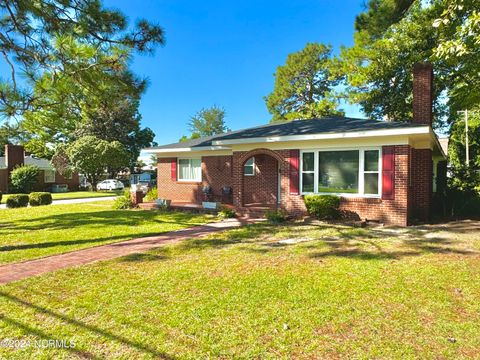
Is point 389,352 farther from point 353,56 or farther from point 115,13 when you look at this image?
point 353,56

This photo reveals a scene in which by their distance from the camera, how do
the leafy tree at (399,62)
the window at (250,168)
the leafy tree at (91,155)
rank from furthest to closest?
the leafy tree at (91,155) → the leafy tree at (399,62) → the window at (250,168)

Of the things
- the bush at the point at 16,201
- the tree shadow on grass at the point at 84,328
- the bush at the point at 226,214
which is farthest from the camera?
the bush at the point at 16,201

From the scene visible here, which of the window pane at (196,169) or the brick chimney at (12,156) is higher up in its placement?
the brick chimney at (12,156)

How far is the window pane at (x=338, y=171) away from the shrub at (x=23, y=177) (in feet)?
90.6

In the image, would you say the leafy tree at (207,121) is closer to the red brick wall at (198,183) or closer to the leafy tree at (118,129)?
the leafy tree at (118,129)

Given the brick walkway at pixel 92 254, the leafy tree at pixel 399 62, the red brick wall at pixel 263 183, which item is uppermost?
the leafy tree at pixel 399 62

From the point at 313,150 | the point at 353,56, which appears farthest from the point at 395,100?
the point at 313,150

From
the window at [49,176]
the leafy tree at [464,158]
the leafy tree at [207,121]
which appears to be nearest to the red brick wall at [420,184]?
the leafy tree at [464,158]

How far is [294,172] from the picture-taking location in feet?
37.0

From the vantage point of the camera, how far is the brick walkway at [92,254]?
18.1ft

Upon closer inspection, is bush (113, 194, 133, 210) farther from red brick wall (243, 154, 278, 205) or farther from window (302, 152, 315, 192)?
window (302, 152, 315, 192)

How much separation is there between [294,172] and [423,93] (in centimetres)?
513

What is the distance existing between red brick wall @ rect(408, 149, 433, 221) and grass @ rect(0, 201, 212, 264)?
23.9 ft

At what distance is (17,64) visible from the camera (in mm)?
8789
